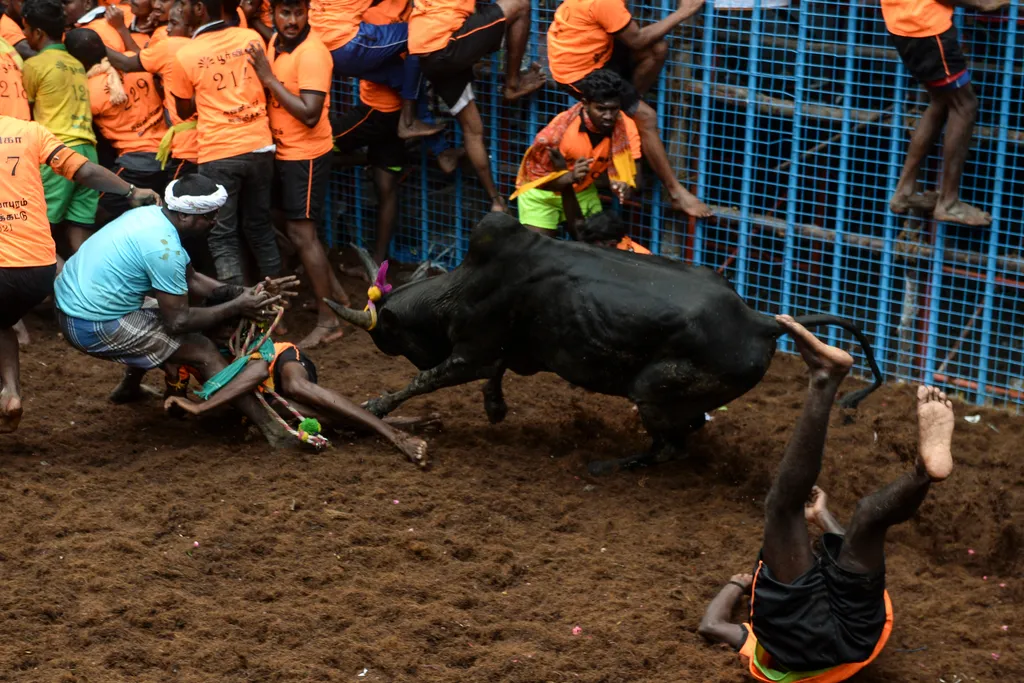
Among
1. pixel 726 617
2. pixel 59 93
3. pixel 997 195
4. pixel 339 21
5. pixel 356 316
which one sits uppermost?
pixel 339 21

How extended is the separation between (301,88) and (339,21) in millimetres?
919

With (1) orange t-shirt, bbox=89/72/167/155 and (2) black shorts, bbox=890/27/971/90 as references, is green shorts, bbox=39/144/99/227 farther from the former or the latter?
(2) black shorts, bbox=890/27/971/90

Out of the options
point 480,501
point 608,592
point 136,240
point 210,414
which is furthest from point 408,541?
point 136,240

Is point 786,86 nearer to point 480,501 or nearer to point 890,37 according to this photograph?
point 890,37

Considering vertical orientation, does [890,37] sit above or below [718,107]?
above

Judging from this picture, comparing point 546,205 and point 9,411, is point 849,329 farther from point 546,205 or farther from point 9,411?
point 9,411

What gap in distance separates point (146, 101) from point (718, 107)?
13.3 feet

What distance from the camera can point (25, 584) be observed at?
5758mm

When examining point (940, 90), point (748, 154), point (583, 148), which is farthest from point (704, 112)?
point (940, 90)

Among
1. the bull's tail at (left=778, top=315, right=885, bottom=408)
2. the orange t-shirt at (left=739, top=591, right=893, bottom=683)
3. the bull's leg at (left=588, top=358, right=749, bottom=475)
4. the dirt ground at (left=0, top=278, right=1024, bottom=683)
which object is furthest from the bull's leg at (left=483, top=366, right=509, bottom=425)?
the orange t-shirt at (left=739, top=591, right=893, bottom=683)

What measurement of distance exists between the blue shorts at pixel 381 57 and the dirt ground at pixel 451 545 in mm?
2549

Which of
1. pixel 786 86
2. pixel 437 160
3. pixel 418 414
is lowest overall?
pixel 418 414

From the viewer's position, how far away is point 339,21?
9406 millimetres

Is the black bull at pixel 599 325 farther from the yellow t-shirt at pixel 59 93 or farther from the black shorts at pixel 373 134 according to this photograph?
the yellow t-shirt at pixel 59 93
